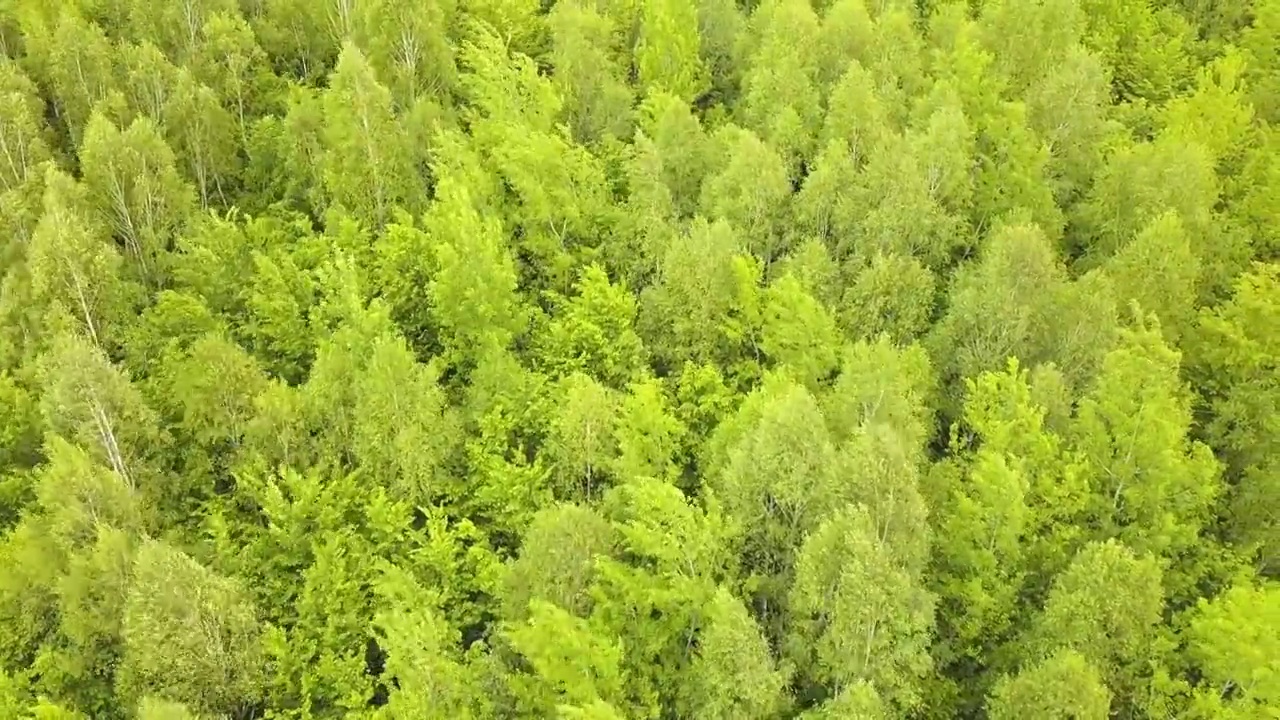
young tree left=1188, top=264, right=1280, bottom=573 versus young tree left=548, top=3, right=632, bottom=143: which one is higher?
young tree left=548, top=3, right=632, bottom=143

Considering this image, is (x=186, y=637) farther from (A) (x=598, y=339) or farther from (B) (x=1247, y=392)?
(B) (x=1247, y=392)

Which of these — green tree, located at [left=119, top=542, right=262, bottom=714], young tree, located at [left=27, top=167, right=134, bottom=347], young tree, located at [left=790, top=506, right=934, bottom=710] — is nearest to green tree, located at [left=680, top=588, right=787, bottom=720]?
young tree, located at [left=790, top=506, right=934, bottom=710]

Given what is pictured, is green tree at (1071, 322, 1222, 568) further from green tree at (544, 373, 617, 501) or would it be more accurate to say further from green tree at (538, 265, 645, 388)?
green tree at (538, 265, 645, 388)

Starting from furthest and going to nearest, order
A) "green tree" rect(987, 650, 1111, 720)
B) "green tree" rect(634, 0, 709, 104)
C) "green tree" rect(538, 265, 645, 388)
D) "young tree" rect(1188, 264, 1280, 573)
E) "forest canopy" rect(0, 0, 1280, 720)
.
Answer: "green tree" rect(634, 0, 709, 104)
"green tree" rect(538, 265, 645, 388)
"young tree" rect(1188, 264, 1280, 573)
"forest canopy" rect(0, 0, 1280, 720)
"green tree" rect(987, 650, 1111, 720)

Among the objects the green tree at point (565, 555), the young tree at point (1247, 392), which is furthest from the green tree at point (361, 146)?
the young tree at point (1247, 392)

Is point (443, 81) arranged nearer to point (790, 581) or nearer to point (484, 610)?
point (484, 610)

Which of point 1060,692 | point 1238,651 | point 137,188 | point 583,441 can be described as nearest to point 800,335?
point 583,441

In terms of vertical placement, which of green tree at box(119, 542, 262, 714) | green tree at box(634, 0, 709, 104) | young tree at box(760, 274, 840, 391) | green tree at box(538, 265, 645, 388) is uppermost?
green tree at box(634, 0, 709, 104)

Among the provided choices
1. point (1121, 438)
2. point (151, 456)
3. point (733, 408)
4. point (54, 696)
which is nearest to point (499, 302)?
point (733, 408)

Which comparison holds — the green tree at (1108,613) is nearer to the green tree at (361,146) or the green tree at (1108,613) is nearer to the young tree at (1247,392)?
the young tree at (1247,392)

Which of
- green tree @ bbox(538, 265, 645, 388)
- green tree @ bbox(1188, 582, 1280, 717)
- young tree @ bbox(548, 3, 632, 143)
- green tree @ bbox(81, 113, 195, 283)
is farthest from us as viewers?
young tree @ bbox(548, 3, 632, 143)
